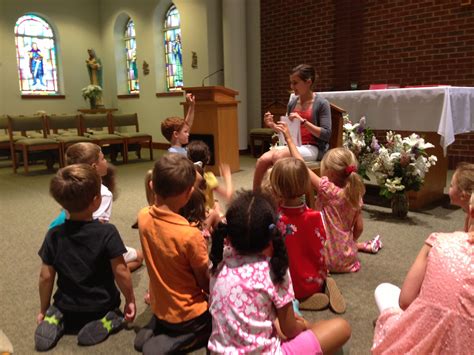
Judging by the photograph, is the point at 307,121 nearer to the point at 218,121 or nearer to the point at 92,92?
the point at 218,121

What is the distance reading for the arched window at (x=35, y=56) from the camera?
10.9m

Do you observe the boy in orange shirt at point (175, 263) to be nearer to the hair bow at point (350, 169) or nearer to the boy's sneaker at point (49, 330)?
the boy's sneaker at point (49, 330)

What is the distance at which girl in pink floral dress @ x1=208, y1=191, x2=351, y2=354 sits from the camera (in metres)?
1.42

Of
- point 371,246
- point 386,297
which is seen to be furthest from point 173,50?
point 386,297

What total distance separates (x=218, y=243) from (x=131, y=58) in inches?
423

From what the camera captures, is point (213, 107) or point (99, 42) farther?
point (99, 42)

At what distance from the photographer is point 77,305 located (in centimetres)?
197

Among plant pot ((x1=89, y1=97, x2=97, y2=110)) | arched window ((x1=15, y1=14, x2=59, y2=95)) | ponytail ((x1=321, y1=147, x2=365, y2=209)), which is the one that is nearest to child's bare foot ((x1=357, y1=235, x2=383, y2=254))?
ponytail ((x1=321, y1=147, x2=365, y2=209))

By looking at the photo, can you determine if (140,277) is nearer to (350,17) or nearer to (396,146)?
(396,146)

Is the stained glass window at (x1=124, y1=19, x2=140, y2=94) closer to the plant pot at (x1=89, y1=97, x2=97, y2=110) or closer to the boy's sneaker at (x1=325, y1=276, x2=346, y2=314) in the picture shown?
the plant pot at (x1=89, y1=97, x2=97, y2=110)

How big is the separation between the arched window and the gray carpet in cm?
632

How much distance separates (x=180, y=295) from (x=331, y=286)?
2.88 feet

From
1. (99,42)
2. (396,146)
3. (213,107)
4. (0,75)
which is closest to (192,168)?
(396,146)

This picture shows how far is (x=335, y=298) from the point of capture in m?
2.26
